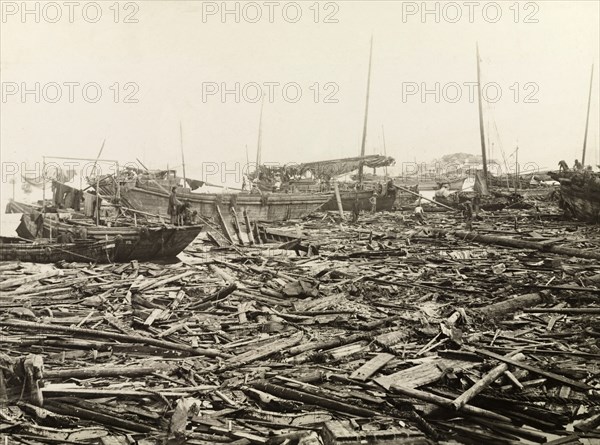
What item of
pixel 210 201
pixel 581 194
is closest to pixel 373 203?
pixel 210 201

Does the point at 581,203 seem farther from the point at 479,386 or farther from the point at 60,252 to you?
the point at 60,252

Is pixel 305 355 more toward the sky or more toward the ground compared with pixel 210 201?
more toward the ground

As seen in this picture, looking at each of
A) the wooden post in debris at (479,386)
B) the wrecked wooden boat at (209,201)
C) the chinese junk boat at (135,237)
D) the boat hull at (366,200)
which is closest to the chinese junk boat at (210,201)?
the wrecked wooden boat at (209,201)

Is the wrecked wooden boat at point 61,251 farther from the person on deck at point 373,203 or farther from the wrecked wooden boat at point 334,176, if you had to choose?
the person on deck at point 373,203

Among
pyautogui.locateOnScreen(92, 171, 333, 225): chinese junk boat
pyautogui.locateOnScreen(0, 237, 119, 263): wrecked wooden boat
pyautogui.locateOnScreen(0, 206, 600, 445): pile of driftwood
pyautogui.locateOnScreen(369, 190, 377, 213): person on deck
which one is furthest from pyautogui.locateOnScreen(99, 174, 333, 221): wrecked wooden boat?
pyautogui.locateOnScreen(0, 206, 600, 445): pile of driftwood

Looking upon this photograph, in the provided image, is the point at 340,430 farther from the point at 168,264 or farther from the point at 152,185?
the point at 152,185

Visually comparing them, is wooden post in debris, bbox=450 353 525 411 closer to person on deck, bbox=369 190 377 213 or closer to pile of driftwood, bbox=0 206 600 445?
pile of driftwood, bbox=0 206 600 445

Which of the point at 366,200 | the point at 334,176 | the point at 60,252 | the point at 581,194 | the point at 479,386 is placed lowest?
the point at 479,386
